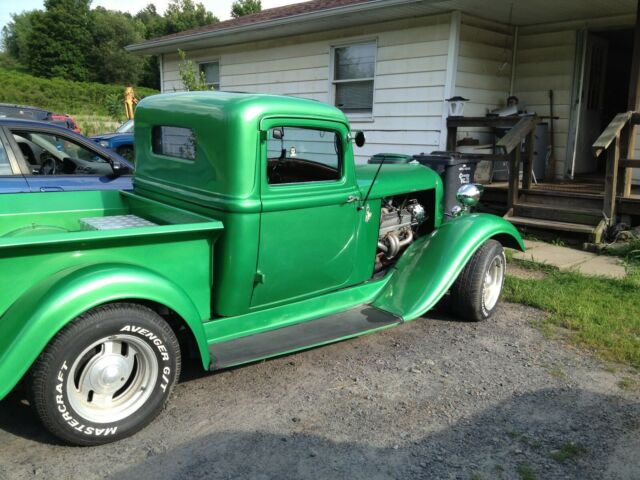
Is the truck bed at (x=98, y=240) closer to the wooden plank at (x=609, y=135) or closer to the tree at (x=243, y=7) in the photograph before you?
the wooden plank at (x=609, y=135)

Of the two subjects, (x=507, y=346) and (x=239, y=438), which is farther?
(x=507, y=346)

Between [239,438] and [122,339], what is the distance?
2.60ft

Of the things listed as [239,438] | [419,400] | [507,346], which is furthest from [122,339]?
[507,346]

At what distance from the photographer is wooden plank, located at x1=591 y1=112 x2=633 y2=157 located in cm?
636

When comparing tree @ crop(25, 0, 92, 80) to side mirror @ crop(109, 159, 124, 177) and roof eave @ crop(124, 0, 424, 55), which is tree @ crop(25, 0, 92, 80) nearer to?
roof eave @ crop(124, 0, 424, 55)

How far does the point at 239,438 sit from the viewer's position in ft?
9.45

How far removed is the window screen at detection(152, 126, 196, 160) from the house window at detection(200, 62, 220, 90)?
8.75m

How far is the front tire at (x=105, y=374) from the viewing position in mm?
2561

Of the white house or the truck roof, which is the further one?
the white house

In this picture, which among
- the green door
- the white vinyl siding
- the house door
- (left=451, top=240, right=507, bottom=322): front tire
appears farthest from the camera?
the house door

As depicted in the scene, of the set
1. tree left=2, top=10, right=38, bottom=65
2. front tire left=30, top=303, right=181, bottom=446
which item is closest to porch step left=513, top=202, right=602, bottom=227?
front tire left=30, top=303, right=181, bottom=446

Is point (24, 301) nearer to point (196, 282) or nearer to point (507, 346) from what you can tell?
point (196, 282)

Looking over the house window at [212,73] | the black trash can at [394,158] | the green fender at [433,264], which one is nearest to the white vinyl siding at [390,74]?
the house window at [212,73]

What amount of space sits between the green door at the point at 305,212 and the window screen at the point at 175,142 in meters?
0.51
